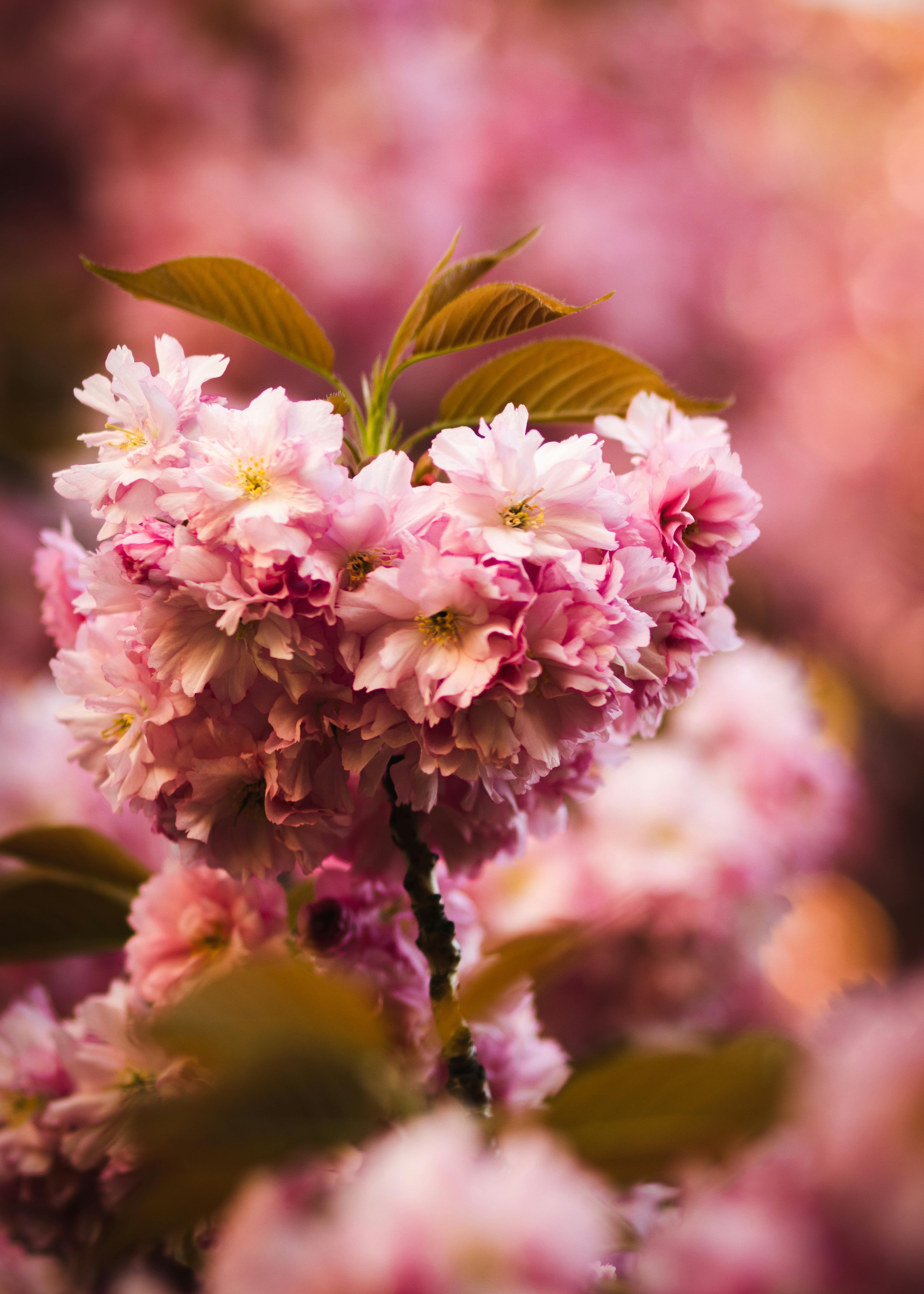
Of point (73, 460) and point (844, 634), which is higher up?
point (844, 634)

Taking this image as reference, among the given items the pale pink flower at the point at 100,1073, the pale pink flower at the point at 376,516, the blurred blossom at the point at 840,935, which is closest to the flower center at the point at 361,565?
the pale pink flower at the point at 376,516

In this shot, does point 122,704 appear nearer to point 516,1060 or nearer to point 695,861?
point 516,1060

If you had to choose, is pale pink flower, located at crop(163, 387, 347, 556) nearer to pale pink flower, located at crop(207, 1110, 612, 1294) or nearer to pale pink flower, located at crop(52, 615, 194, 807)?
pale pink flower, located at crop(52, 615, 194, 807)

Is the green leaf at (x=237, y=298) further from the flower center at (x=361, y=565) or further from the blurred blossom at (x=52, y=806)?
the blurred blossom at (x=52, y=806)

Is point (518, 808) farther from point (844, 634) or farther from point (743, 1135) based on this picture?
point (844, 634)

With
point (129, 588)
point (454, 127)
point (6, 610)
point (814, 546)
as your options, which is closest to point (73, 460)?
point (6, 610)

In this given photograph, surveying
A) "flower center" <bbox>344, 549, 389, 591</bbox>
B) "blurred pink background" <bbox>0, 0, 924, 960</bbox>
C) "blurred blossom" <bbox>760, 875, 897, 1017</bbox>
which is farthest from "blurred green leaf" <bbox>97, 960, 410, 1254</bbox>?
"blurred blossom" <bbox>760, 875, 897, 1017</bbox>
